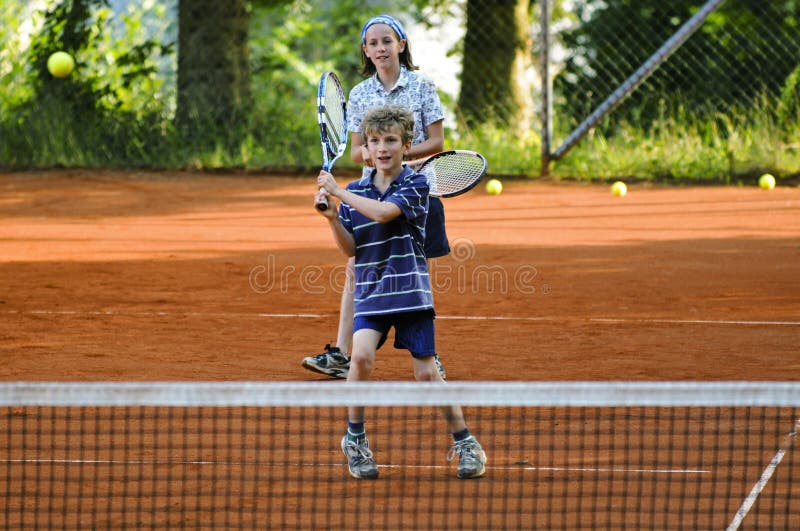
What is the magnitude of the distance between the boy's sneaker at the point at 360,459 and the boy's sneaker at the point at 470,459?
277mm

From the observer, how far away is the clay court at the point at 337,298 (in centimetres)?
401

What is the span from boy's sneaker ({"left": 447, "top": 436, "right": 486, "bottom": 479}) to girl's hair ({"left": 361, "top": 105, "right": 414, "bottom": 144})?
3.37 ft

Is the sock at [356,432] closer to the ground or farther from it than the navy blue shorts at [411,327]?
closer to the ground

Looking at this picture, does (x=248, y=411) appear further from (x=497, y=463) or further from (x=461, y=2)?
(x=461, y=2)

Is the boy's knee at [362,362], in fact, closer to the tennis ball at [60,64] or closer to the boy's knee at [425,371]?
the boy's knee at [425,371]

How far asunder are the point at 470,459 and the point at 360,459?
1.17 ft

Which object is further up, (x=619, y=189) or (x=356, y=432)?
(x=619, y=189)

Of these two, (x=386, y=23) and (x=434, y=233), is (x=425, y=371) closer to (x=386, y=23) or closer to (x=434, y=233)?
(x=434, y=233)

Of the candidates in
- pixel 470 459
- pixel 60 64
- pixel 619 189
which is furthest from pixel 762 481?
Result: pixel 60 64

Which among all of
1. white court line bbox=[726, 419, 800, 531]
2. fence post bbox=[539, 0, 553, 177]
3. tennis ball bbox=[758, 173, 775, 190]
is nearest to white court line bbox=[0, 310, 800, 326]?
white court line bbox=[726, 419, 800, 531]

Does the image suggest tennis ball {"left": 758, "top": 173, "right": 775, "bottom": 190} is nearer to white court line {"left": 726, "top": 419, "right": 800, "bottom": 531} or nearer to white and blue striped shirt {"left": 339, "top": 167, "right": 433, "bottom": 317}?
white court line {"left": 726, "top": 419, "right": 800, "bottom": 531}

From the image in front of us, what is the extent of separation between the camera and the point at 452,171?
186 inches

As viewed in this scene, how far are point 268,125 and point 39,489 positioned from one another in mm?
9732

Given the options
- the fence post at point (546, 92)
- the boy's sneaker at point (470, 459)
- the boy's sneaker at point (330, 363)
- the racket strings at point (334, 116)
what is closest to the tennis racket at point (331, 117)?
the racket strings at point (334, 116)
